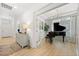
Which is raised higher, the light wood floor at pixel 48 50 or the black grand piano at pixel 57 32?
the black grand piano at pixel 57 32

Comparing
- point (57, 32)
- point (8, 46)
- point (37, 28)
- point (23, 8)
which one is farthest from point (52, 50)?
point (23, 8)

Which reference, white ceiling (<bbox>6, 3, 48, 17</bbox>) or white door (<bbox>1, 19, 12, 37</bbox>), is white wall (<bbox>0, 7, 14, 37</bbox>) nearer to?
white door (<bbox>1, 19, 12, 37</bbox>)

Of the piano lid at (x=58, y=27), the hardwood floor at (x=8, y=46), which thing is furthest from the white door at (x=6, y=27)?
the piano lid at (x=58, y=27)

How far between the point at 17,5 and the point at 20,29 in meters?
0.58

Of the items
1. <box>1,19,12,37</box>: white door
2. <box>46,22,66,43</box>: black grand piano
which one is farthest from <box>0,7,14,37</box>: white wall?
<box>46,22,66,43</box>: black grand piano

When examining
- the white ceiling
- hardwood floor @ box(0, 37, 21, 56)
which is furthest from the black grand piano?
hardwood floor @ box(0, 37, 21, 56)

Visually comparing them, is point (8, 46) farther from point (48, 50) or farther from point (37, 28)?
point (48, 50)

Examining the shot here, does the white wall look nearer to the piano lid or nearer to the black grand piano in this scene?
the black grand piano

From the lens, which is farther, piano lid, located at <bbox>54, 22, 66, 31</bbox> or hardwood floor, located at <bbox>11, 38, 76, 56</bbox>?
piano lid, located at <bbox>54, 22, 66, 31</bbox>

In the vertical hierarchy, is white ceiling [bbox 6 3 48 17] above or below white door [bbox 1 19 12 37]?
above

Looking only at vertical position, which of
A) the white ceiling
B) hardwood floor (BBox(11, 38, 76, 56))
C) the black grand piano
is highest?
the white ceiling

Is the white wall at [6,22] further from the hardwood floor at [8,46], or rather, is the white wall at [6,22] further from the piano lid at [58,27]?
the piano lid at [58,27]

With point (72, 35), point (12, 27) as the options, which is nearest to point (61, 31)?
point (72, 35)

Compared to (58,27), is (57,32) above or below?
below
